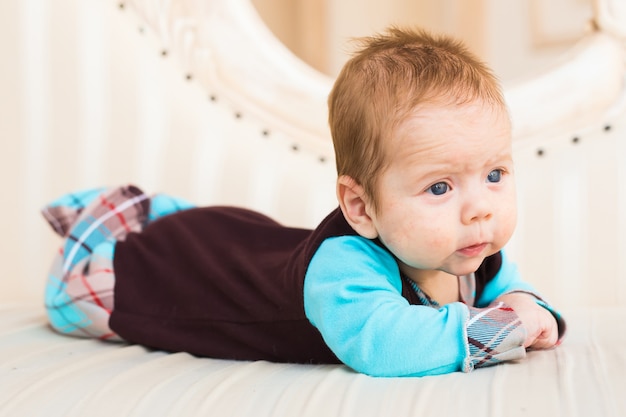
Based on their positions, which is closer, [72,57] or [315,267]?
[315,267]

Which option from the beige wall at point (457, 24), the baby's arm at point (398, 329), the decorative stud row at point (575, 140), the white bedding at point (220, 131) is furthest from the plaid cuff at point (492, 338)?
the beige wall at point (457, 24)

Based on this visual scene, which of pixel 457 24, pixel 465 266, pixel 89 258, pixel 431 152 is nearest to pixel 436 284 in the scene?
pixel 465 266

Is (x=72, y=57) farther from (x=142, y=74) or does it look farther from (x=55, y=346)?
(x=55, y=346)

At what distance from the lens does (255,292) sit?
117cm

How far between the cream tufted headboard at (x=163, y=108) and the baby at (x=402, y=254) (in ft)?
1.67

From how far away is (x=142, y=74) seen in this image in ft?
5.68

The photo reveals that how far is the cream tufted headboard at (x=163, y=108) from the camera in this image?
1675 mm

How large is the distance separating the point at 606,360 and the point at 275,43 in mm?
987

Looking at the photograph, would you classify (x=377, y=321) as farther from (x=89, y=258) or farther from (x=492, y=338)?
(x=89, y=258)

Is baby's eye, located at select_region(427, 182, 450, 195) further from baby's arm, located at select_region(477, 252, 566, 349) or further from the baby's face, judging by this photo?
baby's arm, located at select_region(477, 252, 566, 349)

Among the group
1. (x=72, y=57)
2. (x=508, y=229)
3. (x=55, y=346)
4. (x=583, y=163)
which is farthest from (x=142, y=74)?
(x=508, y=229)

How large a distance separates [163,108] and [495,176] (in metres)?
0.90

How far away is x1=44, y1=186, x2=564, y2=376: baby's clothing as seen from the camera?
37.1 inches

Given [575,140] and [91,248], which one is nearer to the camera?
[91,248]
